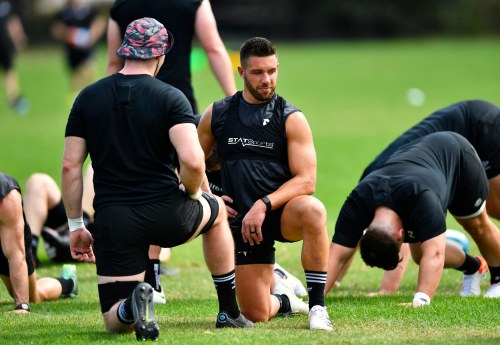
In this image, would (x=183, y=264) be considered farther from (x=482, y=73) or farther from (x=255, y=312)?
(x=482, y=73)

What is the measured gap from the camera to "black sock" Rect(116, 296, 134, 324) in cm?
610

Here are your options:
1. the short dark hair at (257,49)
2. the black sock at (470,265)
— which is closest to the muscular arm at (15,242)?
the short dark hair at (257,49)

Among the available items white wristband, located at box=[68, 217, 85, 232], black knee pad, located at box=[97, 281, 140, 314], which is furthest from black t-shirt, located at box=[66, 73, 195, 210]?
black knee pad, located at box=[97, 281, 140, 314]

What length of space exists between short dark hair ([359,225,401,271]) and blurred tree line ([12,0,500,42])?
4111cm

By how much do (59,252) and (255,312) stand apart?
3.50 m

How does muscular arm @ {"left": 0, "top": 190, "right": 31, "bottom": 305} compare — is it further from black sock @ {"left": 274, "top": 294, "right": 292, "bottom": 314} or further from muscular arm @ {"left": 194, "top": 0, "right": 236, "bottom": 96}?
muscular arm @ {"left": 194, "top": 0, "right": 236, "bottom": 96}

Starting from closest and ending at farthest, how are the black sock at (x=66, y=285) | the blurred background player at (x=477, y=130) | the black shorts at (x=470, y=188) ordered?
the black shorts at (x=470, y=188) < the black sock at (x=66, y=285) < the blurred background player at (x=477, y=130)

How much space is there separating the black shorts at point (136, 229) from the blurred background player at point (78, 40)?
2141 centimetres

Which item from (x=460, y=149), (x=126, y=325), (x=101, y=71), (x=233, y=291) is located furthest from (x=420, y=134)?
(x=101, y=71)

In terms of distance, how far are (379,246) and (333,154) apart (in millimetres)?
10469

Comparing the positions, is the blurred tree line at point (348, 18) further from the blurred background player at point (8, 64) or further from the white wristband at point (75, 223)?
the white wristband at point (75, 223)

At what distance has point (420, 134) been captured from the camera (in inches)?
363

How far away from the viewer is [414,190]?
7.41m

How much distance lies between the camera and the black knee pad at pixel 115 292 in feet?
20.7
